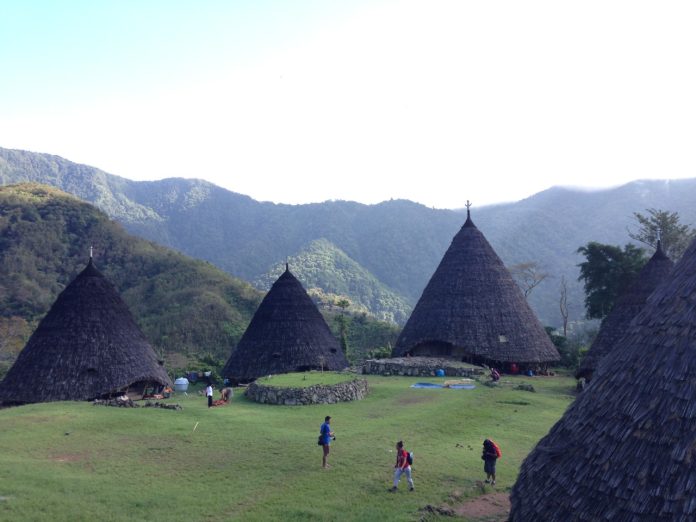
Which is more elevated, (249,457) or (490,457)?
(490,457)

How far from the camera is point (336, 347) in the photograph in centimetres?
2933

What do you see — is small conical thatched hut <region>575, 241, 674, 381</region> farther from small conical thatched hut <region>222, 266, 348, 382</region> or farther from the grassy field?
small conical thatched hut <region>222, 266, 348, 382</region>

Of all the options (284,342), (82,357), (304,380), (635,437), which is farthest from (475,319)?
(635,437)

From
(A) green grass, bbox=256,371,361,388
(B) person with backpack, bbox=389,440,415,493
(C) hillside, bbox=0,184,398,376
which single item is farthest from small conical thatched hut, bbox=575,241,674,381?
(C) hillside, bbox=0,184,398,376

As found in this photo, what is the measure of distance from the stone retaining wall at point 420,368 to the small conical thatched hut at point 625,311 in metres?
4.71

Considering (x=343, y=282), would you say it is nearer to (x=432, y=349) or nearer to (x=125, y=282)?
(x=125, y=282)

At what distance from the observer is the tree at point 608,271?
39.3m

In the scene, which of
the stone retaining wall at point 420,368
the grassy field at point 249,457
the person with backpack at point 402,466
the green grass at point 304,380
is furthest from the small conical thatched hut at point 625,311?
the person with backpack at point 402,466

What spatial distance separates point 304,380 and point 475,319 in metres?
11.5

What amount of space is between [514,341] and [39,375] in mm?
21492

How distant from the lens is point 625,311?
26.0 m

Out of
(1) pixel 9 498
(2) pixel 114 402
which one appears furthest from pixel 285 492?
(2) pixel 114 402

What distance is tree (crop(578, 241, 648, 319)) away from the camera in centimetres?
3928

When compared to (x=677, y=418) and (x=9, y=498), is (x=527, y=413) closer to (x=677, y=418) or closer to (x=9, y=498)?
(x=677, y=418)
